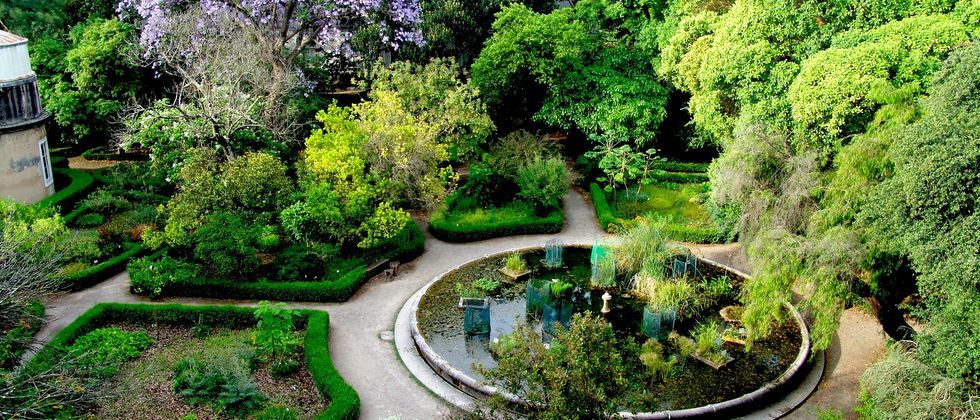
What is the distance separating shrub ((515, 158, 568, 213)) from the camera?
1007 inches

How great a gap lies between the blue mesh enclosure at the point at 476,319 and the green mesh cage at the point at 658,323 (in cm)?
370

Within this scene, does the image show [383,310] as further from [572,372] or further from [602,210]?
[572,372]

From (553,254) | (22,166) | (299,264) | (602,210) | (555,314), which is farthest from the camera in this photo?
(602,210)

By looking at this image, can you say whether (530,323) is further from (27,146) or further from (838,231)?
(27,146)

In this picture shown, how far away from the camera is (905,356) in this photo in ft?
44.2

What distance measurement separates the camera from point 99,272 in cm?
2091

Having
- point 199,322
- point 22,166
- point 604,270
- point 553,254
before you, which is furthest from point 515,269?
point 22,166

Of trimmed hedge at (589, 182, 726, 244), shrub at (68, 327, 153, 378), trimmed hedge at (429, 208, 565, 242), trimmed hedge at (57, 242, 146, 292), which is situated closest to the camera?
shrub at (68, 327, 153, 378)

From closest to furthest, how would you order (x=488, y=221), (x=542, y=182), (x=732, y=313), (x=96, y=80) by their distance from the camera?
1. (x=732, y=313)
2. (x=488, y=221)
3. (x=542, y=182)
4. (x=96, y=80)

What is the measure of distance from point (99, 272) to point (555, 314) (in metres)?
12.5

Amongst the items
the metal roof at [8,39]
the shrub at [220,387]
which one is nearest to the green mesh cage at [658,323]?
the shrub at [220,387]

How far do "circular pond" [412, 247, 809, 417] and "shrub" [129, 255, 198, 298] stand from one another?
6.34 metres

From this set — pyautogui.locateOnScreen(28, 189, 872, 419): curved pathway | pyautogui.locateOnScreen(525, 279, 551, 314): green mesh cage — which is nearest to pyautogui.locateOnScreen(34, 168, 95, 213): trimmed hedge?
pyautogui.locateOnScreen(28, 189, 872, 419): curved pathway

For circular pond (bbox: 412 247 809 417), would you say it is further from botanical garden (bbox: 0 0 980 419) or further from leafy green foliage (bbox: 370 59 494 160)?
leafy green foliage (bbox: 370 59 494 160)
